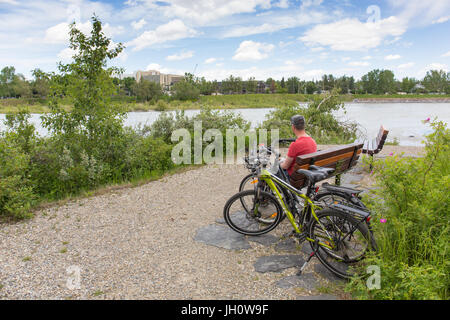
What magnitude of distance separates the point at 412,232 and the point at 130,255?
3083mm

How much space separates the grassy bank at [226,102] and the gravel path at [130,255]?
3.47m

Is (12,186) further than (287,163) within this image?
Yes

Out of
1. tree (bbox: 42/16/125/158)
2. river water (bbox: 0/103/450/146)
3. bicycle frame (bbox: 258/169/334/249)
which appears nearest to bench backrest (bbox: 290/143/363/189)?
bicycle frame (bbox: 258/169/334/249)

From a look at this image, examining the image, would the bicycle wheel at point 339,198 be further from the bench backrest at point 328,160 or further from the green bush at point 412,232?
the bench backrest at point 328,160

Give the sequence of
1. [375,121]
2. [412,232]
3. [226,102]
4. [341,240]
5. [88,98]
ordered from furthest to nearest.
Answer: [226,102] < [375,121] < [88,98] < [341,240] < [412,232]

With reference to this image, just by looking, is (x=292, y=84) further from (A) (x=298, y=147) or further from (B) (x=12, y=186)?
(B) (x=12, y=186)

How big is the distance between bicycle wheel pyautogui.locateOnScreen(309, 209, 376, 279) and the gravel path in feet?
0.92

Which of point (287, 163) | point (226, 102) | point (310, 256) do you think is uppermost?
point (226, 102)

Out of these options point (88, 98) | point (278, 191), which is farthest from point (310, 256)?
point (88, 98)

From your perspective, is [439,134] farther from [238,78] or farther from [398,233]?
[238,78]

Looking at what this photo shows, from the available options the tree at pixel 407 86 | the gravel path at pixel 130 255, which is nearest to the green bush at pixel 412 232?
the gravel path at pixel 130 255

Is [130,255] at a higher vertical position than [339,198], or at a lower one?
lower

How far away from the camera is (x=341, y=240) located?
131 inches
